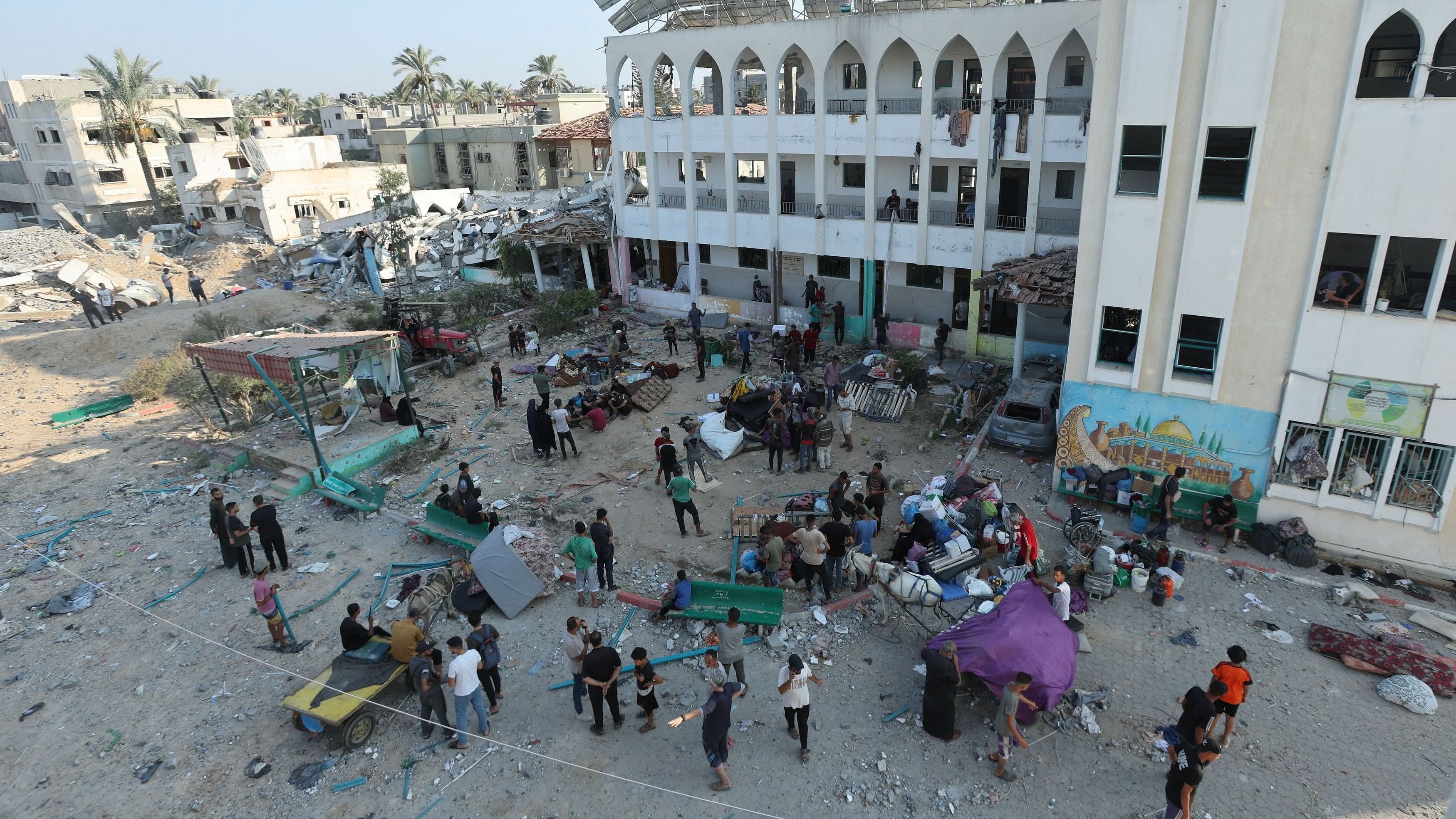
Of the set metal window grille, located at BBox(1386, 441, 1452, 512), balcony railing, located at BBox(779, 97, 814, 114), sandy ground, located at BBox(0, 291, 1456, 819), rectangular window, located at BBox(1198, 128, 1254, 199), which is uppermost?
balcony railing, located at BBox(779, 97, 814, 114)

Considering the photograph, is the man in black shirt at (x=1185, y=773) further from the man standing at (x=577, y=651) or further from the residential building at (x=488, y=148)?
the residential building at (x=488, y=148)

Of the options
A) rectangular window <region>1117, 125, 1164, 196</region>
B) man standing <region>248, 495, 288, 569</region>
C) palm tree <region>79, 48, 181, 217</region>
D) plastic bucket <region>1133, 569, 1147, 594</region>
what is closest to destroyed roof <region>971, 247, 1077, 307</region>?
rectangular window <region>1117, 125, 1164, 196</region>

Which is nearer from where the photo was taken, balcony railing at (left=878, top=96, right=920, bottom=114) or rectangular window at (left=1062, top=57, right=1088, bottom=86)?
rectangular window at (left=1062, top=57, right=1088, bottom=86)

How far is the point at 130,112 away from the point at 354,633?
174ft

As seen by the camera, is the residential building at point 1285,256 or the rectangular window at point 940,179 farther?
the rectangular window at point 940,179

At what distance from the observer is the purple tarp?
8164mm

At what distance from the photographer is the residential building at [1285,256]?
10.2m

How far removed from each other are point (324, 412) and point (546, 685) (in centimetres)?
1068

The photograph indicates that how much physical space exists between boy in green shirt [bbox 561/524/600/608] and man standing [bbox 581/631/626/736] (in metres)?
2.07

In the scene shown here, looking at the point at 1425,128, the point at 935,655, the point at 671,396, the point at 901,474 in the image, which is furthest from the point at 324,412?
the point at 1425,128

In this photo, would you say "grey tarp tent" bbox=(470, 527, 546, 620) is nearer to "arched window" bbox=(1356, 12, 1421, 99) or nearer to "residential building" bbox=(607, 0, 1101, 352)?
"residential building" bbox=(607, 0, 1101, 352)

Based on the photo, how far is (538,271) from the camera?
29.0 meters

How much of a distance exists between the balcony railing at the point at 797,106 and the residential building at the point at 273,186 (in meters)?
27.1

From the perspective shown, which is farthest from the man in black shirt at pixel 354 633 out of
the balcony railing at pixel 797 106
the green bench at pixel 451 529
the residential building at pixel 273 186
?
the residential building at pixel 273 186
